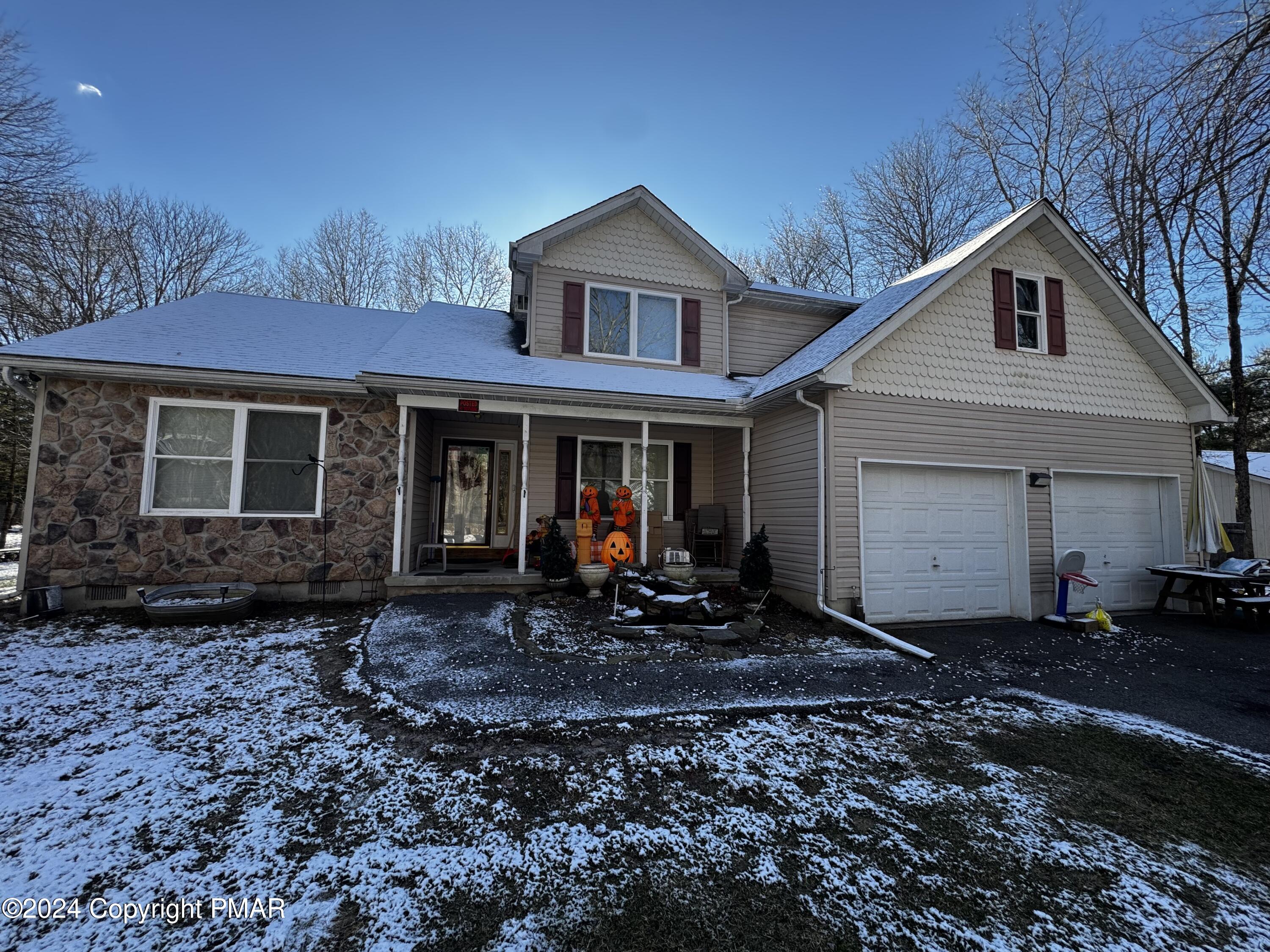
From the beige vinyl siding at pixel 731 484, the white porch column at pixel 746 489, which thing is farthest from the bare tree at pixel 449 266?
the white porch column at pixel 746 489

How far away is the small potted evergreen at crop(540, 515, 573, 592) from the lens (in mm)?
7301

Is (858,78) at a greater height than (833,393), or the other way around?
(858,78)

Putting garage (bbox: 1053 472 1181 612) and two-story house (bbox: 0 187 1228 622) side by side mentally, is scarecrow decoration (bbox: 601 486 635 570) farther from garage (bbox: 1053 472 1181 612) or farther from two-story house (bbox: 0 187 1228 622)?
garage (bbox: 1053 472 1181 612)

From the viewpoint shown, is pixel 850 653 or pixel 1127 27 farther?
pixel 850 653

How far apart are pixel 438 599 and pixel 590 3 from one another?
986cm

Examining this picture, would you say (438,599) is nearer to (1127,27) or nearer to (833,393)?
(833,393)

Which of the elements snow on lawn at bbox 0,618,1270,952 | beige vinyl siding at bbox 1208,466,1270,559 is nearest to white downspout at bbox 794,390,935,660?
snow on lawn at bbox 0,618,1270,952

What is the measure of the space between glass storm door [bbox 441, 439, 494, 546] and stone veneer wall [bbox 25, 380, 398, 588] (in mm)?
2489

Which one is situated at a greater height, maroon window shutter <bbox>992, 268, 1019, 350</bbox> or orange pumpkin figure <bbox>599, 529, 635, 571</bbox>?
maroon window shutter <bbox>992, 268, 1019, 350</bbox>

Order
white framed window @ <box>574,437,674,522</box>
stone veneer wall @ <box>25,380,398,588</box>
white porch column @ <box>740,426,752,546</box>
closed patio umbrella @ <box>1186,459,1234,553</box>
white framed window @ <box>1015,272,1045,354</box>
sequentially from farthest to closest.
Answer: white framed window @ <box>574,437,674,522</box> → white porch column @ <box>740,426,752,546</box> → closed patio umbrella @ <box>1186,459,1234,553</box> → white framed window @ <box>1015,272,1045,354</box> → stone veneer wall @ <box>25,380,398,588</box>

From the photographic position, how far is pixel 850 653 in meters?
5.51

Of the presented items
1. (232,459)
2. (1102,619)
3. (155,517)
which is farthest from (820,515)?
(155,517)

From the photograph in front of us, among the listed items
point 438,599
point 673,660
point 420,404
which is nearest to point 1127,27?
point 673,660

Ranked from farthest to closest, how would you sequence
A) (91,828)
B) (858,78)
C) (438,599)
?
(858,78) < (438,599) < (91,828)
